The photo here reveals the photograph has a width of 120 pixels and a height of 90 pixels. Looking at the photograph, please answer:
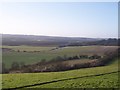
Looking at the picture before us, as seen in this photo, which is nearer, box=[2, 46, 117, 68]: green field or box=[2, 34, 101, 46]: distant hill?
box=[2, 46, 117, 68]: green field

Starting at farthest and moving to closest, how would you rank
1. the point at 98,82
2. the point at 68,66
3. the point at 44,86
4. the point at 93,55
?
the point at 93,55, the point at 68,66, the point at 98,82, the point at 44,86

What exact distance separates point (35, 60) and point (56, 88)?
128ft

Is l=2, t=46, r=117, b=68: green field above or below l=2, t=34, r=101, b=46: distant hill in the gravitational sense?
below

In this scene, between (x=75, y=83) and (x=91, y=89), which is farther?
(x=75, y=83)

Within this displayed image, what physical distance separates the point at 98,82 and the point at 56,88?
6453 mm

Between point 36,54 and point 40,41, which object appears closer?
point 36,54

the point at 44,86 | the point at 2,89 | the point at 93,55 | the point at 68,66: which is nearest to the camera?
the point at 2,89

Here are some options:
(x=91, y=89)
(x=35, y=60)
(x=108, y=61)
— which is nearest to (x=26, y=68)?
(x=35, y=60)

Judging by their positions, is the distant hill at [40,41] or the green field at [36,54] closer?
the green field at [36,54]

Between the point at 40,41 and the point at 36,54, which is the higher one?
the point at 40,41

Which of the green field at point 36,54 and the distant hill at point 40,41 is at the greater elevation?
the distant hill at point 40,41

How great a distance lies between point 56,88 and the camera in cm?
2800

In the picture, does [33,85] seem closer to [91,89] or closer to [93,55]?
[91,89]

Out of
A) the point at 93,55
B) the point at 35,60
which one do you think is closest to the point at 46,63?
the point at 35,60
